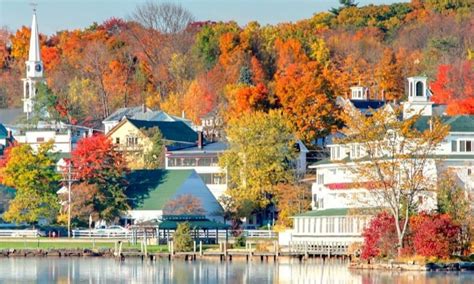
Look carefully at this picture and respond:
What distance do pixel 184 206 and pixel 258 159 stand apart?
7.18m

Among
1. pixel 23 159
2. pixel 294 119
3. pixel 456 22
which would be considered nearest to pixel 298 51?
pixel 456 22

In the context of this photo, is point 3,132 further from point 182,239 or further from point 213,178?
point 182,239

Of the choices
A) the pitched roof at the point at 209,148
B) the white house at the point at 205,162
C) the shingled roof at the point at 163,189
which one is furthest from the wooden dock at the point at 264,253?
the pitched roof at the point at 209,148

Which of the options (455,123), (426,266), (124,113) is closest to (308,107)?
(455,123)

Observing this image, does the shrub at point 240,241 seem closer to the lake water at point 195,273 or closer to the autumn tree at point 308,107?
the lake water at point 195,273

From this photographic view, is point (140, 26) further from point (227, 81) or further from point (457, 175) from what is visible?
point (457, 175)

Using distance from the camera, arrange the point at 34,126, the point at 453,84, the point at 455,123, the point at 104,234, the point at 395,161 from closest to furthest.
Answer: the point at 395,161, the point at 455,123, the point at 104,234, the point at 453,84, the point at 34,126

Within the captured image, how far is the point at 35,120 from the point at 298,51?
32.3m

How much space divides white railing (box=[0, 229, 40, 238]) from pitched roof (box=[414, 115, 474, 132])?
31581 mm

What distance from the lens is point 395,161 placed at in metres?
94.9

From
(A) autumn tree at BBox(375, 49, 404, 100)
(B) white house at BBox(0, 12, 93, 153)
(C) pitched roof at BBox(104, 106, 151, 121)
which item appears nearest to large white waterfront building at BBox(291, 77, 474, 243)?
(B) white house at BBox(0, 12, 93, 153)

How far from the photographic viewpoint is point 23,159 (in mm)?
133250

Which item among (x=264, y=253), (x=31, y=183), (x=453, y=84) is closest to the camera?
(x=264, y=253)

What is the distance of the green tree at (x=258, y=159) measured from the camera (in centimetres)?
12850
